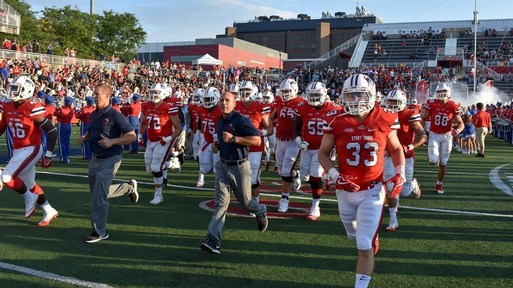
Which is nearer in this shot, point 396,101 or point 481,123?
point 396,101

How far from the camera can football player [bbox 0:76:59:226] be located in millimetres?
6715

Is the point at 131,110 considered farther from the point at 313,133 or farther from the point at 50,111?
the point at 313,133

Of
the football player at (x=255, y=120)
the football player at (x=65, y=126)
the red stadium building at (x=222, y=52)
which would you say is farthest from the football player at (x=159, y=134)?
the red stadium building at (x=222, y=52)

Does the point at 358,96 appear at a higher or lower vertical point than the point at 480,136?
higher

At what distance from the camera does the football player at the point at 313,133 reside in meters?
7.67

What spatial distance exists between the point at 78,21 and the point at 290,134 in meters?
45.9

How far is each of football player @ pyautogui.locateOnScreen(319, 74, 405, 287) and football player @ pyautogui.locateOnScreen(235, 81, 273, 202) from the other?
3.37 m

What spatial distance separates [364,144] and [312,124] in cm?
322

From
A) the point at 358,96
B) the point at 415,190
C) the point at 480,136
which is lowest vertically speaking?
the point at 415,190

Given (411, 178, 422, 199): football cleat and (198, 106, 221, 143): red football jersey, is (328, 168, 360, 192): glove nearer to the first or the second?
(198, 106, 221, 143): red football jersey

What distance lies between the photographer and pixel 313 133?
7.68 metres

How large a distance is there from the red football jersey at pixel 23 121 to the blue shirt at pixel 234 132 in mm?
2647

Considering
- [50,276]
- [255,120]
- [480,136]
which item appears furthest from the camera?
[480,136]

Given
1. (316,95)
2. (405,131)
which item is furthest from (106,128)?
(405,131)
